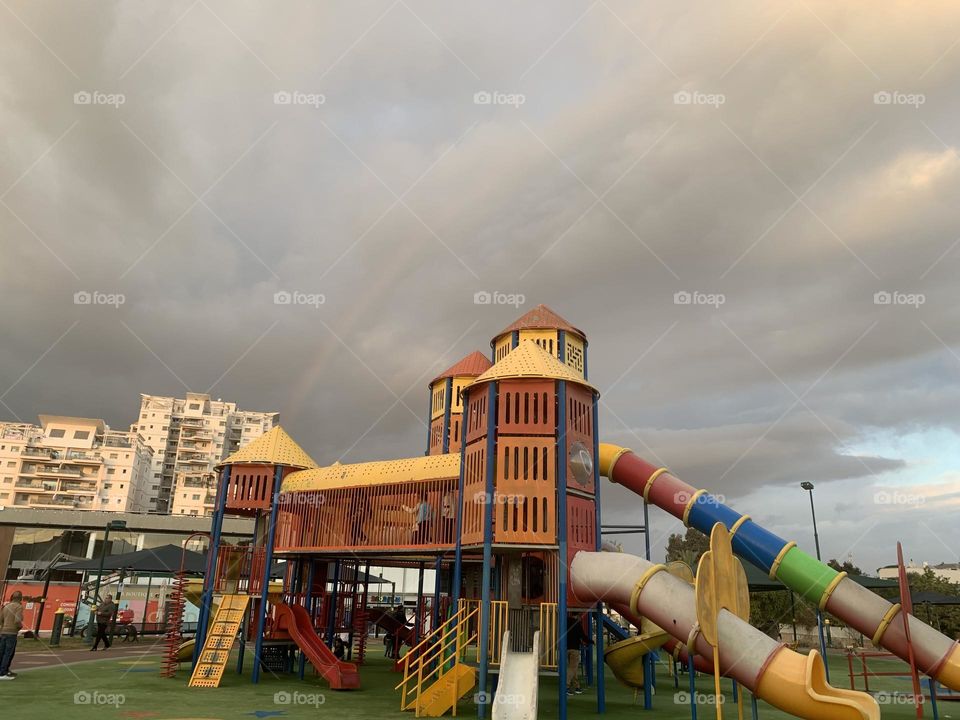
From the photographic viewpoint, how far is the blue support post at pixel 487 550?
13930 mm

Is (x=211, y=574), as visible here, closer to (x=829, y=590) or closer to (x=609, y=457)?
(x=609, y=457)

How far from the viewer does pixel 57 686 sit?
15984 mm

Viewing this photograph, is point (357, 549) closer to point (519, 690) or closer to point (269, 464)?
point (269, 464)

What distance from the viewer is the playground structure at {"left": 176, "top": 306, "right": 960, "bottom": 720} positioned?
41.0 feet

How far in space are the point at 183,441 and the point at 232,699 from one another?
384 feet

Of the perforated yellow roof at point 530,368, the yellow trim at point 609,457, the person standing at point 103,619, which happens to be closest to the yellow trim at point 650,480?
the yellow trim at point 609,457

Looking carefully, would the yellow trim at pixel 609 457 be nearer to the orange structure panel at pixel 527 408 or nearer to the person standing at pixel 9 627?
the orange structure panel at pixel 527 408

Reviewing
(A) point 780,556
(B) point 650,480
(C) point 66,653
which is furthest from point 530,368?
(C) point 66,653

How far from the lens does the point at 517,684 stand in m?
13.3

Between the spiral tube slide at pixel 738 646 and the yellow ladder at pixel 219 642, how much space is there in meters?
10.5

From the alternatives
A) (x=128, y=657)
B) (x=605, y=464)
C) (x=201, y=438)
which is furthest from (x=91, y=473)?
(x=605, y=464)

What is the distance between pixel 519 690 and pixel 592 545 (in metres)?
3.99

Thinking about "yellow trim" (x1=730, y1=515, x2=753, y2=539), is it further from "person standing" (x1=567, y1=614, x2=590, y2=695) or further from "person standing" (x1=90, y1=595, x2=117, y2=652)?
"person standing" (x1=90, y1=595, x2=117, y2=652)

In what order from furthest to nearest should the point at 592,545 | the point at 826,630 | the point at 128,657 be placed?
the point at 826,630 → the point at 128,657 → the point at 592,545
